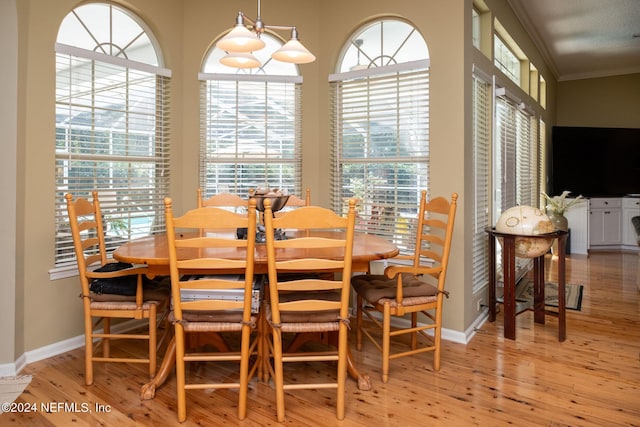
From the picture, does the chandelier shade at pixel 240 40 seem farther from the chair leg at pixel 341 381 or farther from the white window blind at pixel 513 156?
the white window blind at pixel 513 156

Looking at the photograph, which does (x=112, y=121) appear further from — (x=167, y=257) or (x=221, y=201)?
(x=167, y=257)

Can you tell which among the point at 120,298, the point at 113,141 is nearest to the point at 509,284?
the point at 120,298

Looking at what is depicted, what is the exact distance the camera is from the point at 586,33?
6016 millimetres

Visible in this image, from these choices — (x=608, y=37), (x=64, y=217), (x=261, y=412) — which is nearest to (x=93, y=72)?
(x=64, y=217)

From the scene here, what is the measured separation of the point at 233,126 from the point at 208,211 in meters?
2.05

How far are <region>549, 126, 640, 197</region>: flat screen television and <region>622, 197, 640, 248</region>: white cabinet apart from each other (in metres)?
0.19

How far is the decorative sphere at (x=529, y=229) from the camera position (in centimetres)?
340

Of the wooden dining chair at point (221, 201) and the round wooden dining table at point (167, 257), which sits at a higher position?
the wooden dining chair at point (221, 201)

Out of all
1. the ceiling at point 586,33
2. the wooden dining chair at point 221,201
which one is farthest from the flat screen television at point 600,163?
the wooden dining chair at point 221,201

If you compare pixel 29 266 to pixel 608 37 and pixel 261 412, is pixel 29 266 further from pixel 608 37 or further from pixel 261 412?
pixel 608 37

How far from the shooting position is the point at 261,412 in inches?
93.0

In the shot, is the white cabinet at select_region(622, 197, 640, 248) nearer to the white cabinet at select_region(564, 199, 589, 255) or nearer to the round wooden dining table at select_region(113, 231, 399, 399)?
the white cabinet at select_region(564, 199, 589, 255)

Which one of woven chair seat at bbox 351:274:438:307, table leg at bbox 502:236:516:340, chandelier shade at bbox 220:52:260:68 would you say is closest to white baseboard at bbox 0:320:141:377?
woven chair seat at bbox 351:274:438:307

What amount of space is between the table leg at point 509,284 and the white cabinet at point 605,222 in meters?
5.37
